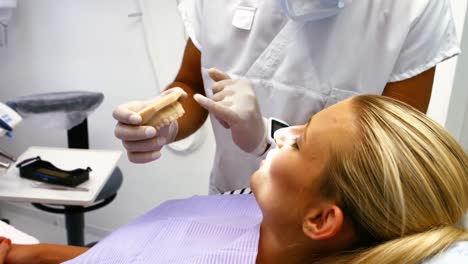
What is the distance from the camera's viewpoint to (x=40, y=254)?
A: 3.45 feet

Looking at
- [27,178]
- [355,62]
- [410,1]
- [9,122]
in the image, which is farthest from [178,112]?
[27,178]

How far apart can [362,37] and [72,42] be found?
1699mm

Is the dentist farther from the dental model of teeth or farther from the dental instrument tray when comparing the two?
the dental instrument tray

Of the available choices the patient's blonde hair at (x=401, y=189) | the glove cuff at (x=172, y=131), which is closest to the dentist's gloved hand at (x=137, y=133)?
the glove cuff at (x=172, y=131)

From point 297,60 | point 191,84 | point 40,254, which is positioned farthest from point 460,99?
point 40,254

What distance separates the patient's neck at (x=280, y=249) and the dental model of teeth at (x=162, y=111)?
0.94 ft

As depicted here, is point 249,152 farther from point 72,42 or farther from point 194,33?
point 72,42

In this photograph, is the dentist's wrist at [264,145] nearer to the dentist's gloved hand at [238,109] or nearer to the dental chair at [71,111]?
the dentist's gloved hand at [238,109]

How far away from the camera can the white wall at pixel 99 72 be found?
210cm

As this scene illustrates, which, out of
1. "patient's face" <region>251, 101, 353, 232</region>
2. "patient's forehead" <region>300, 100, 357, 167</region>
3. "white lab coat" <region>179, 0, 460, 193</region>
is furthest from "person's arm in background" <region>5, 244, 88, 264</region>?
"patient's forehead" <region>300, 100, 357, 167</region>

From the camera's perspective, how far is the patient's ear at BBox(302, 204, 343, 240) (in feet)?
2.12

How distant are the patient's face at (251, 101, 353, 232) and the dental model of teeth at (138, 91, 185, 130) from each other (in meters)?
0.25

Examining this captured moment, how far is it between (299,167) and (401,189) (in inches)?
6.5

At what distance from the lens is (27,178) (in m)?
1.58
